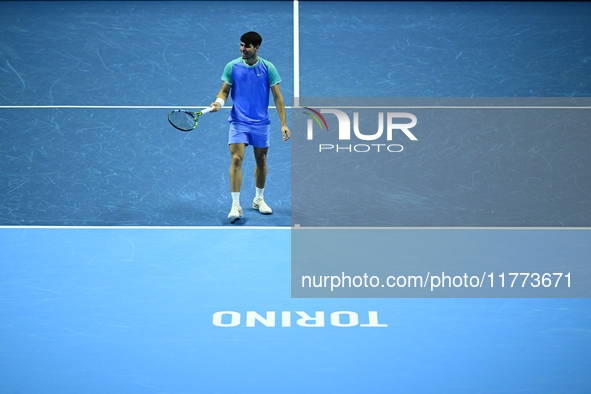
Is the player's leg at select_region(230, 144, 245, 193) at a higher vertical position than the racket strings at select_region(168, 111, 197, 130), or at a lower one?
lower

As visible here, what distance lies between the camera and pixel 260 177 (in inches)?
245

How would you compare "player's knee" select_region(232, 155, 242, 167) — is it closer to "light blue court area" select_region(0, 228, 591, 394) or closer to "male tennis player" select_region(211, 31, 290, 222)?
"male tennis player" select_region(211, 31, 290, 222)

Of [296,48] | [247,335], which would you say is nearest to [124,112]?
[296,48]

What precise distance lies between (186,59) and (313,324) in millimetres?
5344

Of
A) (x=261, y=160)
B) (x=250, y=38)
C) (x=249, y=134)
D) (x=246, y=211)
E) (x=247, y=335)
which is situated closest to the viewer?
(x=247, y=335)

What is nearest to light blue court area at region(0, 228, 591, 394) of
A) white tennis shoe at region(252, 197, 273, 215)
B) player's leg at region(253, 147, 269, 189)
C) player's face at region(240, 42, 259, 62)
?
white tennis shoe at region(252, 197, 273, 215)

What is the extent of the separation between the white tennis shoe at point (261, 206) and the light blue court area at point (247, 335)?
4.28 feet

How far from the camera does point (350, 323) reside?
3754mm

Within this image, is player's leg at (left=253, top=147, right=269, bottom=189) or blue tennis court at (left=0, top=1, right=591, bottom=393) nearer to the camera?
blue tennis court at (left=0, top=1, right=591, bottom=393)

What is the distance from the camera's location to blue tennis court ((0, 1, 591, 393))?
10.8 ft

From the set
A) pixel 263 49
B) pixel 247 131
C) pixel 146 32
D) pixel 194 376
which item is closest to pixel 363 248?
pixel 247 131

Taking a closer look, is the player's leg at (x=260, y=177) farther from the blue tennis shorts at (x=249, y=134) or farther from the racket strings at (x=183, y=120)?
the racket strings at (x=183, y=120)

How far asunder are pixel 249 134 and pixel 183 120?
657 mm

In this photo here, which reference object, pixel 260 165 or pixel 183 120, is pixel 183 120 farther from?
pixel 260 165
